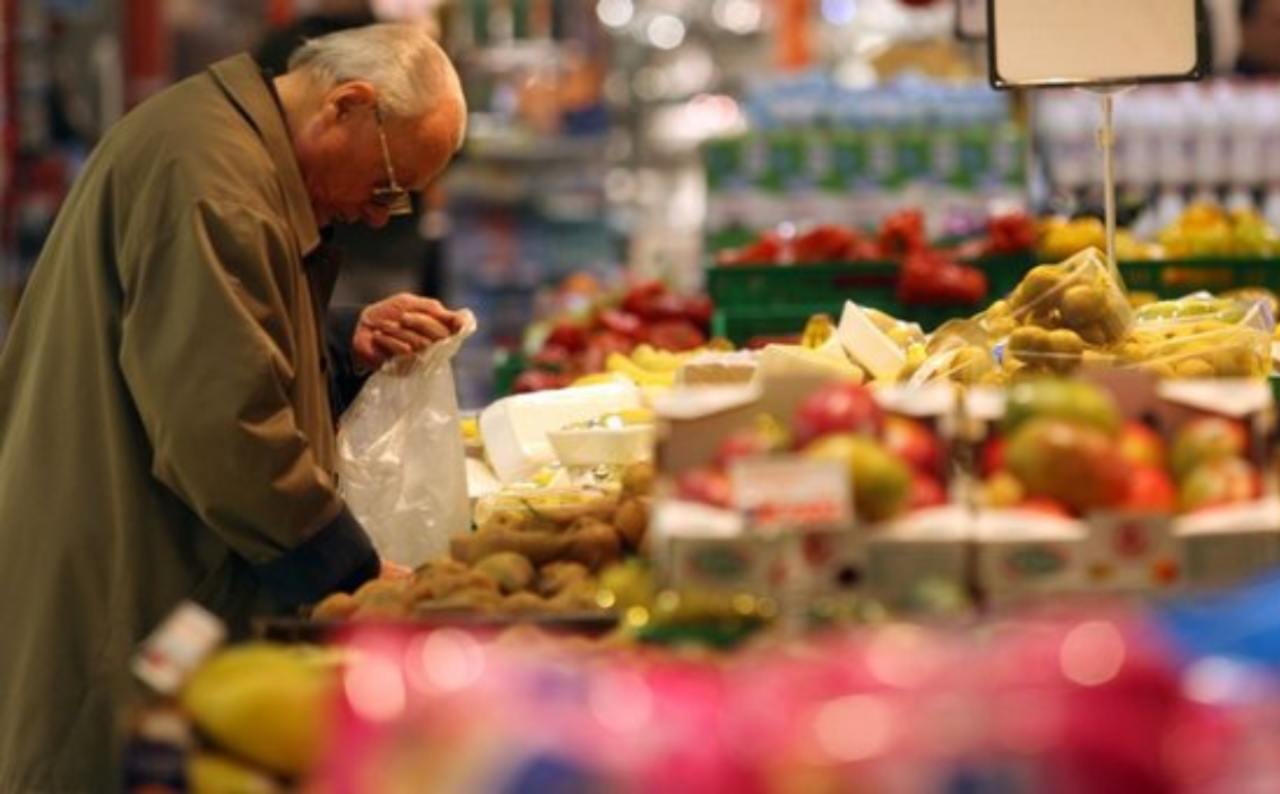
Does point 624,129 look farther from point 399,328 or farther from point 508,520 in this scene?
point 508,520

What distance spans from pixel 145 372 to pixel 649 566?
103cm

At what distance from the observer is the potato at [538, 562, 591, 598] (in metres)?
3.44

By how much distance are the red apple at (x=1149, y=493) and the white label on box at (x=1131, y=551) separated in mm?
11

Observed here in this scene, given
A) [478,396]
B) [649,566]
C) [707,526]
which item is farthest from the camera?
[478,396]

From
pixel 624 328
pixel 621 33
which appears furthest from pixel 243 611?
pixel 621 33

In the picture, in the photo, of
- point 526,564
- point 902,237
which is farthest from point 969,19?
point 526,564

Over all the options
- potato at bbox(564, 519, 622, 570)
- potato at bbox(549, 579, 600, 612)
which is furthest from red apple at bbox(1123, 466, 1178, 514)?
potato at bbox(564, 519, 622, 570)

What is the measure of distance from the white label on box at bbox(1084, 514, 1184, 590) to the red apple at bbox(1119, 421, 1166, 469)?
2.9 inches

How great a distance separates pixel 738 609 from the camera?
2551 millimetres

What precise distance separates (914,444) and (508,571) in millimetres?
986

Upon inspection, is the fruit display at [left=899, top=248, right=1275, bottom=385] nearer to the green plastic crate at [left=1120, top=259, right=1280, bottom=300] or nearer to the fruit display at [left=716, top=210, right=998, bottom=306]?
the green plastic crate at [left=1120, top=259, right=1280, bottom=300]

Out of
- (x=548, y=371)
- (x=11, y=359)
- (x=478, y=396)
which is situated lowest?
(x=478, y=396)

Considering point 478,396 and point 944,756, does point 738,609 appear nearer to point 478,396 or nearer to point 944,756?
point 944,756

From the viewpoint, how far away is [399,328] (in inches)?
185
